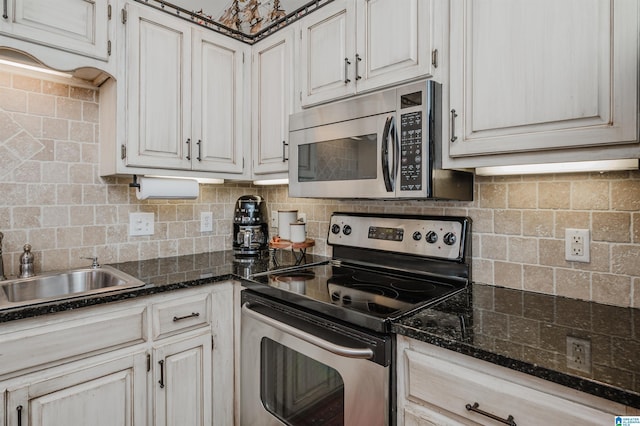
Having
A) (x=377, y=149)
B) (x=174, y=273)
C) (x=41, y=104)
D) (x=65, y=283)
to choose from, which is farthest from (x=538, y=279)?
(x=41, y=104)

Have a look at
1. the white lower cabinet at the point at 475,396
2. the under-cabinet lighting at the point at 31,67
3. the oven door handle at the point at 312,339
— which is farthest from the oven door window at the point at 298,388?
the under-cabinet lighting at the point at 31,67

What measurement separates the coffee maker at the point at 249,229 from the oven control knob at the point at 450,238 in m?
1.10

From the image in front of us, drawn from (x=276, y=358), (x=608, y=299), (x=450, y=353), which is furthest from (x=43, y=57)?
(x=608, y=299)

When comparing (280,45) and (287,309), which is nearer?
(287,309)

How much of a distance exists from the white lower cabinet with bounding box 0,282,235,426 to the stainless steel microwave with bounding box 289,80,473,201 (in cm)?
71

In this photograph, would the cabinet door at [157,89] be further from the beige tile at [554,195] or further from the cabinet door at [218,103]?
the beige tile at [554,195]

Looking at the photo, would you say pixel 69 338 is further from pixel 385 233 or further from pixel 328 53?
pixel 328 53

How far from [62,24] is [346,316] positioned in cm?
158

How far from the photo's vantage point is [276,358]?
1411 mm

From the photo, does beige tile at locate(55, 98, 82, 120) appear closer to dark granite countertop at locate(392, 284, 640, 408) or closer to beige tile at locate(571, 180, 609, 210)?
dark granite countertop at locate(392, 284, 640, 408)

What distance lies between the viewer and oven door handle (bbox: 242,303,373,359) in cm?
104

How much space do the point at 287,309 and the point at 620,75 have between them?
1223 mm

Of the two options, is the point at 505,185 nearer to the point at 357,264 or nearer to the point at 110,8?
the point at 357,264

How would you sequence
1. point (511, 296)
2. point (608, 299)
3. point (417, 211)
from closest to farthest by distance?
point (608, 299), point (511, 296), point (417, 211)
